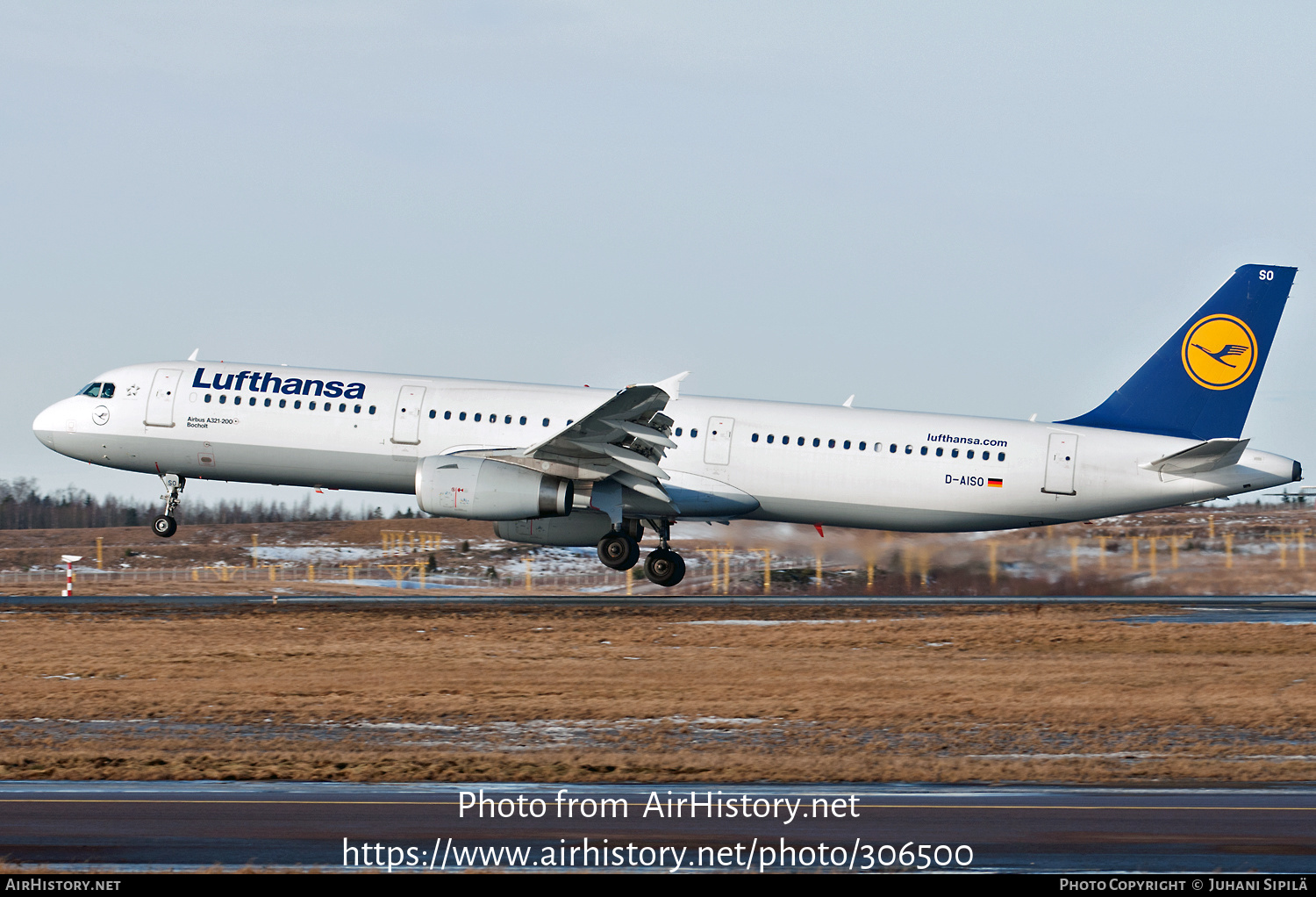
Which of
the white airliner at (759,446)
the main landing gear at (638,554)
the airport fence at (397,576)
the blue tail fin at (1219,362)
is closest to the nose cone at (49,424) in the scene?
the white airliner at (759,446)

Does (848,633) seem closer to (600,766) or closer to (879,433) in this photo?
(879,433)

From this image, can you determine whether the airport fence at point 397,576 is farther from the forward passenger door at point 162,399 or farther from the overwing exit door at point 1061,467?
the overwing exit door at point 1061,467

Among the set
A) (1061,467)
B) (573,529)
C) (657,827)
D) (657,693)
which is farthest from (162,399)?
(657,827)

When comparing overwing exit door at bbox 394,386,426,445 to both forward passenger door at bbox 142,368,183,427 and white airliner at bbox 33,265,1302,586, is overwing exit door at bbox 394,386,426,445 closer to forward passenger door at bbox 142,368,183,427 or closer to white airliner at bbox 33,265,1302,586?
white airliner at bbox 33,265,1302,586

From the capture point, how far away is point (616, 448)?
32156mm

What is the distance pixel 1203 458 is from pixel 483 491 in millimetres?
16667

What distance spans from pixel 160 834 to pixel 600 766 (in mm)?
4938

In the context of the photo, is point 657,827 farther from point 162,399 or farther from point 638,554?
point 162,399

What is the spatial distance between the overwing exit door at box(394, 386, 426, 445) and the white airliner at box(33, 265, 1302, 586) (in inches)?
1.6

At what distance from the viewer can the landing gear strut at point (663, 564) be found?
34.8 meters

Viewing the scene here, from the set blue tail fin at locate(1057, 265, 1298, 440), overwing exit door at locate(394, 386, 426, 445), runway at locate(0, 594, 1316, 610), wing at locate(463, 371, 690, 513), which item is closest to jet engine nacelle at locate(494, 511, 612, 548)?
wing at locate(463, 371, 690, 513)

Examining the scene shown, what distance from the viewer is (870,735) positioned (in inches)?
659

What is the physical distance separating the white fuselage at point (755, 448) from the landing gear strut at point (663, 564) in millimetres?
1960

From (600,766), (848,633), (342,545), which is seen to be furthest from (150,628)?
(342,545)
